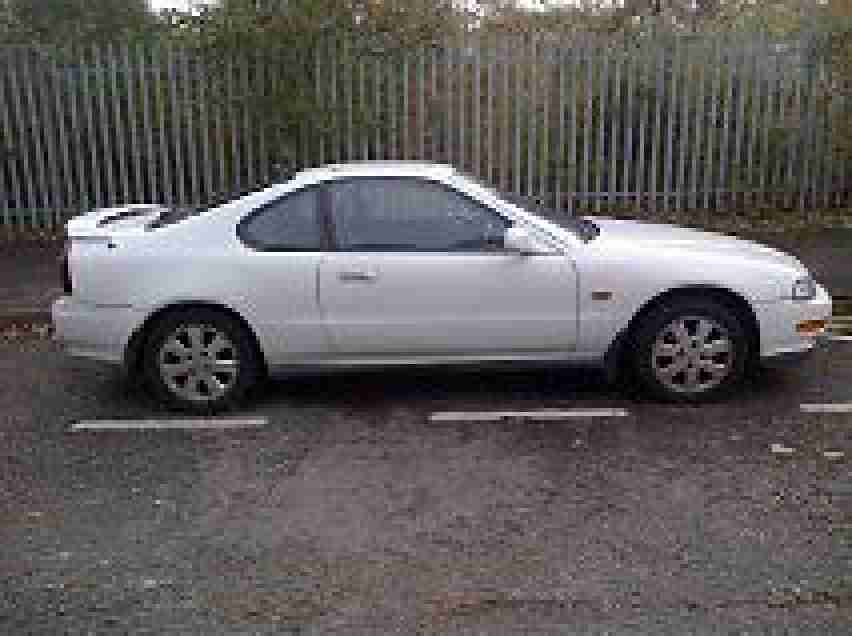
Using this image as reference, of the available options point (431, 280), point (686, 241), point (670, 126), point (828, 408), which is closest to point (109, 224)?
point (431, 280)

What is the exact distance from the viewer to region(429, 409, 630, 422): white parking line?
204 inches

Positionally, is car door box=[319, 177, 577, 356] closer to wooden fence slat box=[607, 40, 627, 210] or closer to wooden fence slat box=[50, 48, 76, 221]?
wooden fence slat box=[607, 40, 627, 210]

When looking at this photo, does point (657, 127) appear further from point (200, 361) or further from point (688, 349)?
point (200, 361)

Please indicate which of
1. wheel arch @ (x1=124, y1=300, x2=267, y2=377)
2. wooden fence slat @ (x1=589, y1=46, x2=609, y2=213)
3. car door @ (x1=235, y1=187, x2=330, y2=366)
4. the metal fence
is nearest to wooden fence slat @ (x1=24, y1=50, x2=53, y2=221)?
the metal fence

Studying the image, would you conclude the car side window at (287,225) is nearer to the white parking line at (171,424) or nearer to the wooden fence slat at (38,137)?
the white parking line at (171,424)

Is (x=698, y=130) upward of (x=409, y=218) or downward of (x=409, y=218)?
upward

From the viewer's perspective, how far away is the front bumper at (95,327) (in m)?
5.23

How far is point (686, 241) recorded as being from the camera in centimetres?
550

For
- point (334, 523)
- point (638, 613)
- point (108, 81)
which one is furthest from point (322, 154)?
point (638, 613)

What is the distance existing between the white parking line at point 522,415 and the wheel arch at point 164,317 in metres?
1.19

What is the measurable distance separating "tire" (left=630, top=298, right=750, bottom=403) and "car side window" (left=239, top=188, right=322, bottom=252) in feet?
6.76

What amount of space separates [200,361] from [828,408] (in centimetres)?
379

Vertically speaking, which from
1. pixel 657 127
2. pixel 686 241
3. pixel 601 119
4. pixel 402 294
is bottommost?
pixel 402 294

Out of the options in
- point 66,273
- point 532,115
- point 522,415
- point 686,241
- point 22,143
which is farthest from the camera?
point 532,115
